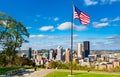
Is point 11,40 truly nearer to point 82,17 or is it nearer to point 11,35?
point 11,35

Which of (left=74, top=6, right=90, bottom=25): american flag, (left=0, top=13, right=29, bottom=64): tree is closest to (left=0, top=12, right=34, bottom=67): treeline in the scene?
(left=0, top=13, right=29, bottom=64): tree

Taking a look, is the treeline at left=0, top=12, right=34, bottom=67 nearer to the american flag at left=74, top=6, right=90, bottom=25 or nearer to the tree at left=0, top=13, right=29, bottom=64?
the tree at left=0, top=13, right=29, bottom=64

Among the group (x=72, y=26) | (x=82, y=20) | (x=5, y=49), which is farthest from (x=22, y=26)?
(x=82, y=20)

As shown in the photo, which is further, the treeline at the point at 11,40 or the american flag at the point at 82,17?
the treeline at the point at 11,40

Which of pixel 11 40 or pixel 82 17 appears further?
pixel 11 40

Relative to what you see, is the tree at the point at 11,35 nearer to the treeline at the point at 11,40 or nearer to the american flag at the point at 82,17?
the treeline at the point at 11,40

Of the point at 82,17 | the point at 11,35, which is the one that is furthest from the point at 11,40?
the point at 82,17

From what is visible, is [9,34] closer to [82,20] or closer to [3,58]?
[3,58]

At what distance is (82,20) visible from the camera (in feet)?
98.0

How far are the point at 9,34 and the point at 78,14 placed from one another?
25.6 m

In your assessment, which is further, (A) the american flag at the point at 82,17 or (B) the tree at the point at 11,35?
(B) the tree at the point at 11,35

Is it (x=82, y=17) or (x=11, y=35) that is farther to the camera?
(x=11, y=35)

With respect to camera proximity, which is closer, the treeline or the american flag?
the american flag

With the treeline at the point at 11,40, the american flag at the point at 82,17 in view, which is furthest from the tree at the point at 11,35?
the american flag at the point at 82,17
